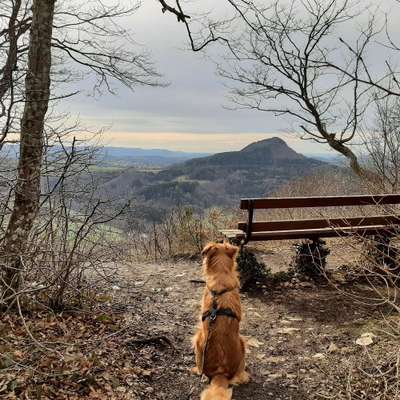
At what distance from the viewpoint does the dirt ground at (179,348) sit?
3.91 m

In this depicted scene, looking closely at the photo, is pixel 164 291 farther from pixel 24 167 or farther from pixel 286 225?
pixel 24 167

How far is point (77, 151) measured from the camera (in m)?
4.63

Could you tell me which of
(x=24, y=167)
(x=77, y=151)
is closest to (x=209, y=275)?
(x=77, y=151)

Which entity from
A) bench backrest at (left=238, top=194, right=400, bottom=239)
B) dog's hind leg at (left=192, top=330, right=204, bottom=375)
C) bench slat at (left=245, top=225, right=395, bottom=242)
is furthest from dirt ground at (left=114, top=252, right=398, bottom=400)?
bench backrest at (left=238, top=194, right=400, bottom=239)

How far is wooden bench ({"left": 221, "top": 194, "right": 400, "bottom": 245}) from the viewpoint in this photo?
719 centimetres

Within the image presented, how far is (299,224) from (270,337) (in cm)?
237

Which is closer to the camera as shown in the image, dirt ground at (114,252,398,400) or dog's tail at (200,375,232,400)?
dog's tail at (200,375,232,400)

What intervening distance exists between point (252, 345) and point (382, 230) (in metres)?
3.34

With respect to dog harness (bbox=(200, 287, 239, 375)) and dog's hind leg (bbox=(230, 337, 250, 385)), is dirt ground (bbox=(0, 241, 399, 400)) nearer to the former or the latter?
dog's hind leg (bbox=(230, 337, 250, 385))

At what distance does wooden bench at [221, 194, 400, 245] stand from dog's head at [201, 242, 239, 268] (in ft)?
6.82

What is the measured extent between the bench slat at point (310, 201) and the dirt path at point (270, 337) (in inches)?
53.1

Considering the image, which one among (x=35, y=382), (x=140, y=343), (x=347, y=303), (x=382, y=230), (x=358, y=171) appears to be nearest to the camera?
(x=35, y=382)

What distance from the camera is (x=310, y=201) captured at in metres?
7.40

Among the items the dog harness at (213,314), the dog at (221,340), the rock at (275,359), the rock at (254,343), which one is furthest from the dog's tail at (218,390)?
the rock at (254,343)
